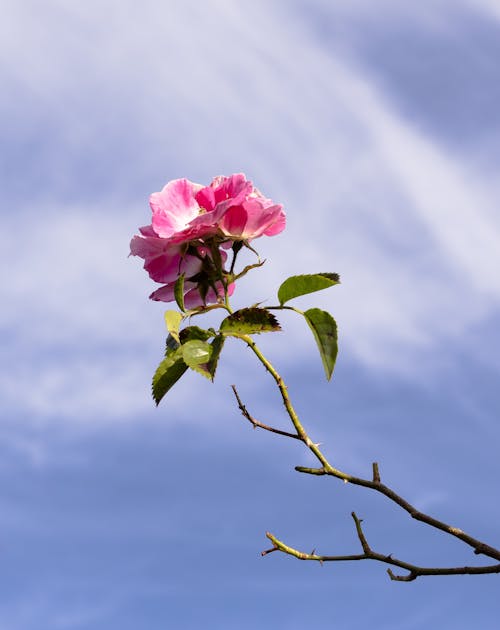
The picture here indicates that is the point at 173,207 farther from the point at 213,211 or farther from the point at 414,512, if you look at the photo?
the point at 414,512

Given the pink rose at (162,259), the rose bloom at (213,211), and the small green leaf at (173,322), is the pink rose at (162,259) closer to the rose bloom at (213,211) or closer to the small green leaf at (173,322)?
the rose bloom at (213,211)

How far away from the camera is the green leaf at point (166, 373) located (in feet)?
8.00

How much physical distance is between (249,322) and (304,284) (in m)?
0.22

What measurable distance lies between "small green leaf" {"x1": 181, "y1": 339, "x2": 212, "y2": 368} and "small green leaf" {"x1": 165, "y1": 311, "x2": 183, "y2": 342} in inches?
3.9

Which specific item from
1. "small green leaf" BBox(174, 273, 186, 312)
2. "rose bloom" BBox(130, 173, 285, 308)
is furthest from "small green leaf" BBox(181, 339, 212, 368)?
"rose bloom" BBox(130, 173, 285, 308)

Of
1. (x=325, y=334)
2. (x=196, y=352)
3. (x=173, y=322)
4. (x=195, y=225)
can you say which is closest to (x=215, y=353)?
(x=196, y=352)

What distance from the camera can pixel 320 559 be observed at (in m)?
2.87

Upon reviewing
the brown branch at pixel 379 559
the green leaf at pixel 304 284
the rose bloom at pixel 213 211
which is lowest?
the brown branch at pixel 379 559

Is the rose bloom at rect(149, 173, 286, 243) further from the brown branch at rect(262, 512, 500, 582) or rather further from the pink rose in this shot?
the brown branch at rect(262, 512, 500, 582)

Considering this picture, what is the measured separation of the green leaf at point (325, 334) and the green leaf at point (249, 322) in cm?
11

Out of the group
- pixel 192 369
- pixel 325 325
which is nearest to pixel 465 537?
pixel 325 325

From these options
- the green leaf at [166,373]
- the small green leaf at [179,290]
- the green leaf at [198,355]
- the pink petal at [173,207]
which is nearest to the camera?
the green leaf at [198,355]

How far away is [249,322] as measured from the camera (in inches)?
99.3

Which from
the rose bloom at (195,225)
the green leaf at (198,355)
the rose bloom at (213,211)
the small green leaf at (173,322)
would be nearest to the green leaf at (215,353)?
the green leaf at (198,355)
